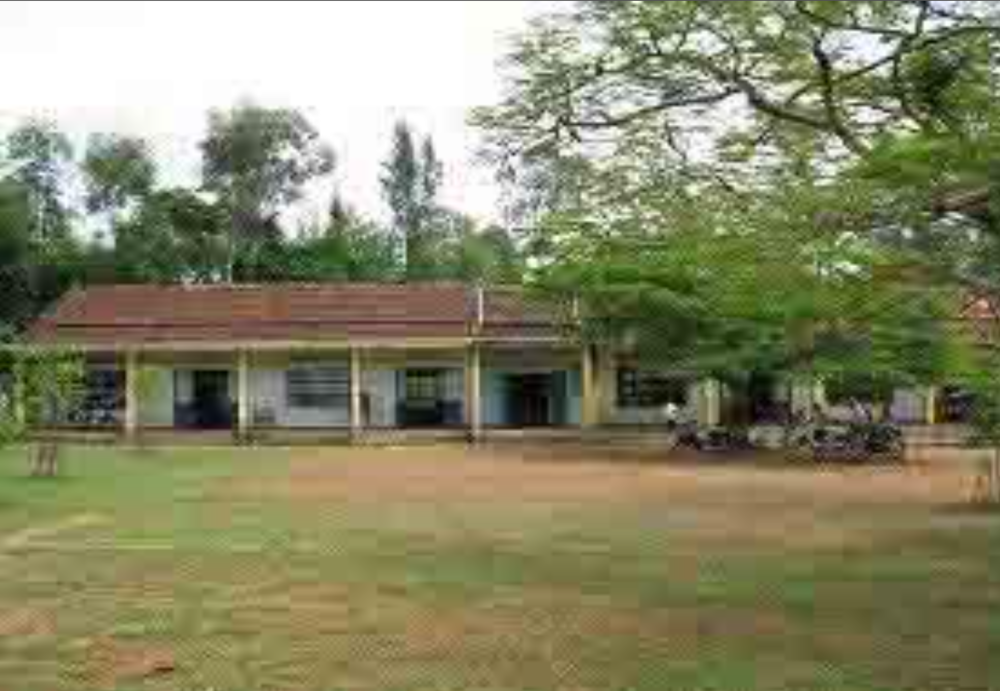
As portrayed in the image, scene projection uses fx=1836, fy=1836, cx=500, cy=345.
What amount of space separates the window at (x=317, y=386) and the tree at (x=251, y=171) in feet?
37.0

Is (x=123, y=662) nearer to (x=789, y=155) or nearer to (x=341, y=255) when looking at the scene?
(x=789, y=155)

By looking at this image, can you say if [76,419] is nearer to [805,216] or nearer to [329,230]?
[329,230]

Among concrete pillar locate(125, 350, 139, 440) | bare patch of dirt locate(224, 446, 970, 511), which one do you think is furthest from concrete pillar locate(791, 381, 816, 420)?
concrete pillar locate(125, 350, 139, 440)

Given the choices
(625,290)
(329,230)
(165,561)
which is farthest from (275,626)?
(329,230)

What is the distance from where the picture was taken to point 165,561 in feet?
50.0

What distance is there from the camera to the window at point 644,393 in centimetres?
4250

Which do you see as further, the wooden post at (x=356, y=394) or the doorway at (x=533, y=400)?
the doorway at (x=533, y=400)

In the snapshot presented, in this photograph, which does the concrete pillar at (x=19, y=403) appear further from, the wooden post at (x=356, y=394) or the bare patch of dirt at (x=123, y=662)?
the wooden post at (x=356, y=394)

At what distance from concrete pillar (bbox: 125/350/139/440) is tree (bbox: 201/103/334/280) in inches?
479

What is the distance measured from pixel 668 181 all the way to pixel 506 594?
4915mm

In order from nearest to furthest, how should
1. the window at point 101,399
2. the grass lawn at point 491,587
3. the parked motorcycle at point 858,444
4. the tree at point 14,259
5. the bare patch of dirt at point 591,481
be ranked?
the grass lawn at point 491,587
the bare patch of dirt at point 591,481
the parked motorcycle at point 858,444
the window at point 101,399
the tree at point 14,259

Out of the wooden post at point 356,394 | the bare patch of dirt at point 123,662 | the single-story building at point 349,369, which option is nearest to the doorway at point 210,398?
the single-story building at point 349,369

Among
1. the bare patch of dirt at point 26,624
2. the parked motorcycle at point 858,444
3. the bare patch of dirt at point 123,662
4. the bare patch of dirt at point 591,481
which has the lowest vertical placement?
the bare patch of dirt at point 123,662

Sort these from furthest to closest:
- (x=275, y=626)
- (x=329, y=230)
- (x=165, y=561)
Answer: (x=329, y=230), (x=165, y=561), (x=275, y=626)
